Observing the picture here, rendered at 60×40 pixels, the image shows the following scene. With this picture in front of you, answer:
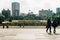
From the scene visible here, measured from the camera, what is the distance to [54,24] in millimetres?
27984
